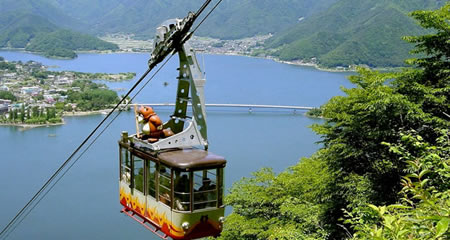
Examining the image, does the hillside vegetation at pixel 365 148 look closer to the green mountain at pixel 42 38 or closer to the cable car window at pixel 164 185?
the cable car window at pixel 164 185

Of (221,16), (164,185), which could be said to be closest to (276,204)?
(164,185)

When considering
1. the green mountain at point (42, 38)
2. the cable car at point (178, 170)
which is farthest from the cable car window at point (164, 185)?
the green mountain at point (42, 38)

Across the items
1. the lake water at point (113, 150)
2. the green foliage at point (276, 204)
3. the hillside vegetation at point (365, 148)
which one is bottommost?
the lake water at point (113, 150)

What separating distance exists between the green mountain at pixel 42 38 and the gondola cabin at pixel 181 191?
82.4m

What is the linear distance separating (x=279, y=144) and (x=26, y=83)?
118 ft

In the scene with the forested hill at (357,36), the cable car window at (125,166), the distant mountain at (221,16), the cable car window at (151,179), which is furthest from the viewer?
the distant mountain at (221,16)

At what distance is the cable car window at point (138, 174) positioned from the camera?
4.26 meters

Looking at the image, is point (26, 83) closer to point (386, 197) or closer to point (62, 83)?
point (62, 83)

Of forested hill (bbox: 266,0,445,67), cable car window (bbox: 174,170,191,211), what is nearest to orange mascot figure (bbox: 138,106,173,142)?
cable car window (bbox: 174,170,191,211)

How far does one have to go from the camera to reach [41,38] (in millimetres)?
94500

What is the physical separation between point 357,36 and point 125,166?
2786 inches

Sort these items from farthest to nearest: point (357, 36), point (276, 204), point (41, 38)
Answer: point (41, 38), point (357, 36), point (276, 204)

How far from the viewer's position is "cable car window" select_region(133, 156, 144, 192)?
168 inches

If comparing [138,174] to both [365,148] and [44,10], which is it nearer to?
[365,148]
